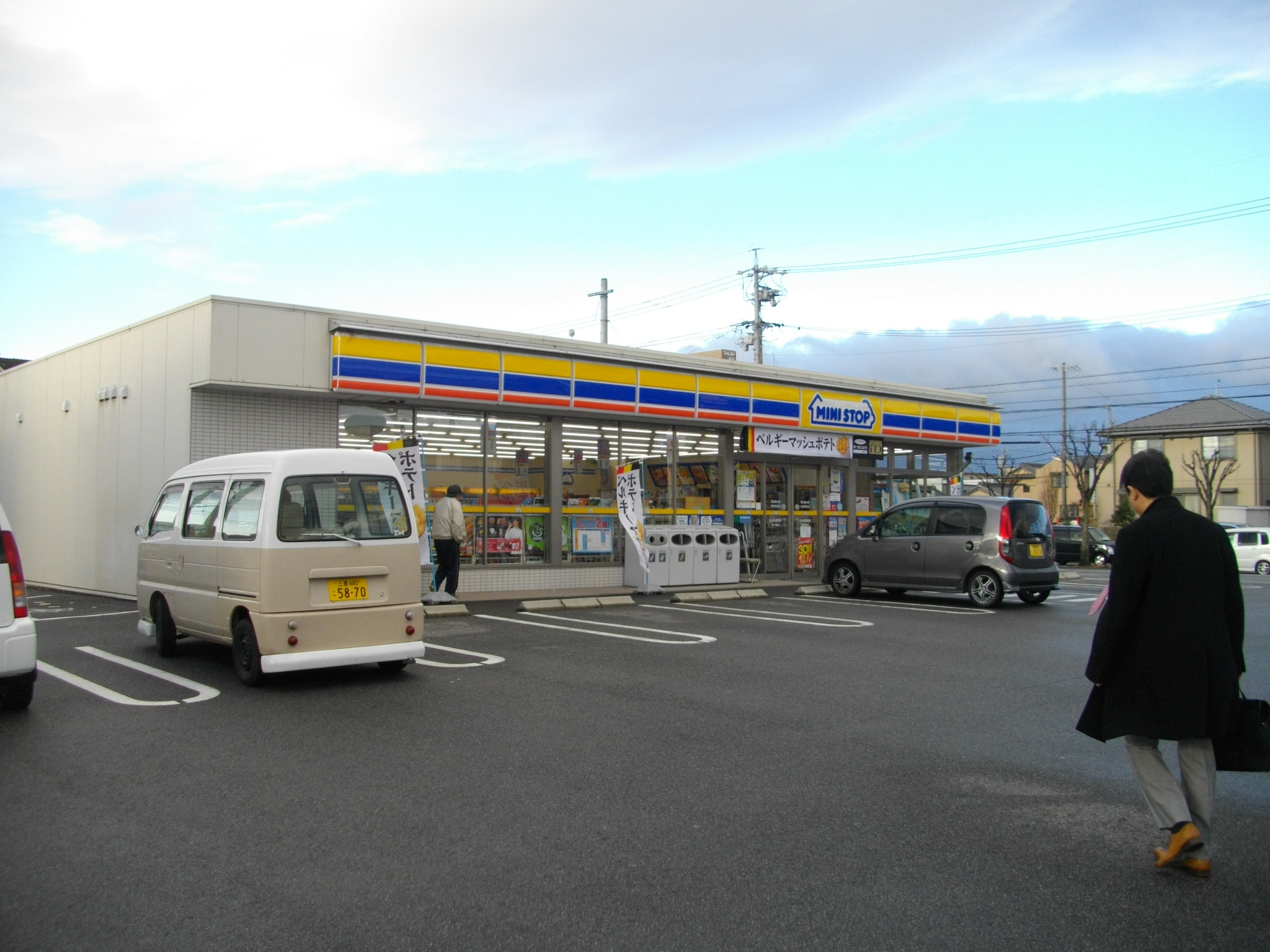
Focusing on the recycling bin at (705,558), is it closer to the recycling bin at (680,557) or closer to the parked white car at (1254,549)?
the recycling bin at (680,557)

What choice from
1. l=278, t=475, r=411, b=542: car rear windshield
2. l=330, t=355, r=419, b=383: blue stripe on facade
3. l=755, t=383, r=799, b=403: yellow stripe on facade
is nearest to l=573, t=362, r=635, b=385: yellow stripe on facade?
l=330, t=355, r=419, b=383: blue stripe on facade

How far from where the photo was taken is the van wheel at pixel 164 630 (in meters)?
9.44

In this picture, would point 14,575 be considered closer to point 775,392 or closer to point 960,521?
point 960,521

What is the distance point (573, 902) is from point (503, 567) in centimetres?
1217

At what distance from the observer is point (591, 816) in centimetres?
480

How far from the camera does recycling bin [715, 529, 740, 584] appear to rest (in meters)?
17.7

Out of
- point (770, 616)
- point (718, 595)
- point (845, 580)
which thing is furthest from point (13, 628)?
point (845, 580)

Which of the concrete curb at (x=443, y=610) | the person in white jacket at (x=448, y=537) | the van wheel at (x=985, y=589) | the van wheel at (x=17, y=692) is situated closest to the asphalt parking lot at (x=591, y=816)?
the van wheel at (x=17, y=692)

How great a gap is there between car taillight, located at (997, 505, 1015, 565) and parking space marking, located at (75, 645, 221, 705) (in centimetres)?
1134

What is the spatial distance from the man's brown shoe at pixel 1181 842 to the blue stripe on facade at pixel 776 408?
1527cm

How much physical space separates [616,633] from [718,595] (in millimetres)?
5020

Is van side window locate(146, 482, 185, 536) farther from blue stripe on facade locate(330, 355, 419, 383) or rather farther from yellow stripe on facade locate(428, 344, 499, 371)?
yellow stripe on facade locate(428, 344, 499, 371)

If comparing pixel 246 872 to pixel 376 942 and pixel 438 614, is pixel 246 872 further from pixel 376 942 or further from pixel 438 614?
pixel 438 614

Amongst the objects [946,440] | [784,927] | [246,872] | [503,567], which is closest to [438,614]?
[503,567]
